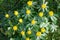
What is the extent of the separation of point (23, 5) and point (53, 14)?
456 mm

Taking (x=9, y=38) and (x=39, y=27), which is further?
(x=9, y=38)

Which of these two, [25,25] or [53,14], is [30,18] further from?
[53,14]

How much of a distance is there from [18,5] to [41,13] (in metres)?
0.52

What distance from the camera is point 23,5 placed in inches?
127

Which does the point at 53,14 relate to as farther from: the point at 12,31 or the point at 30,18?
the point at 12,31

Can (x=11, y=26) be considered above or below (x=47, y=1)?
below

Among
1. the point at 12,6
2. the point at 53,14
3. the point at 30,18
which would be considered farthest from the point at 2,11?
the point at 53,14

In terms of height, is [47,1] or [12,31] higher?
[47,1]

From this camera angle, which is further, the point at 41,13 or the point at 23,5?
the point at 23,5

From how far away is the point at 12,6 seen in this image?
338 centimetres

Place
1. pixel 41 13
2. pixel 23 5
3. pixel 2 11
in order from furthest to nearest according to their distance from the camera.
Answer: pixel 2 11
pixel 23 5
pixel 41 13

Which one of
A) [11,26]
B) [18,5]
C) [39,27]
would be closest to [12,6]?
[18,5]

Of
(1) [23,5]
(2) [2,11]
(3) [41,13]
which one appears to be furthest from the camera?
(2) [2,11]

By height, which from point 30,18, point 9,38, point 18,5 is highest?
point 18,5
